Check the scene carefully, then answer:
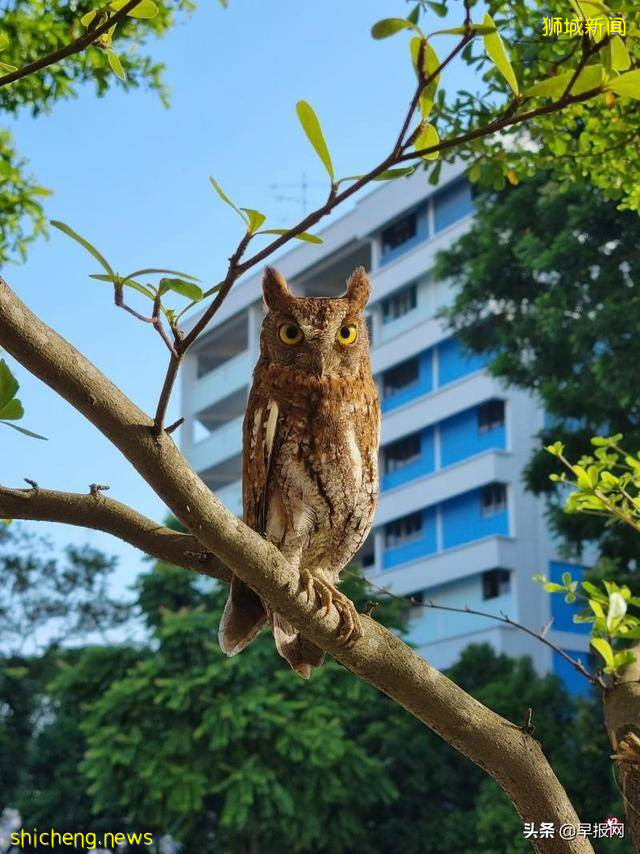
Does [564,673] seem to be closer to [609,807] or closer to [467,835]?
[467,835]

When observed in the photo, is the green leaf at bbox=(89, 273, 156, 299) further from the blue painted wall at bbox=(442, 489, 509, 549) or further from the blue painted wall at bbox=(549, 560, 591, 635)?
the blue painted wall at bbox=(442, 489, 509, 549)

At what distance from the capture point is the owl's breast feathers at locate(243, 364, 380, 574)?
5.39ft

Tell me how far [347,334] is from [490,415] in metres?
16.4

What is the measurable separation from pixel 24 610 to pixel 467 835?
26.4ft

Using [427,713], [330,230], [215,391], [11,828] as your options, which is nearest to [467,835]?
[11,828]

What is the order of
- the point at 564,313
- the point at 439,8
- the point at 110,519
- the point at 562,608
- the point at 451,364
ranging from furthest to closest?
1. the point at 451,364
2. the point at 562,608
3. the point at 564,313
4. the point at 439,8
5. the point at 110,519

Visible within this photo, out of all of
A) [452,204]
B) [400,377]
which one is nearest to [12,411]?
Answer: [452,204]

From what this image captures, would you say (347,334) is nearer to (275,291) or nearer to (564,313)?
(275,291)

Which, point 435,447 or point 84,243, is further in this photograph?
point 435,447

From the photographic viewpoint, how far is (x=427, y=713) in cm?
151

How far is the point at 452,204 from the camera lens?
1855 cm

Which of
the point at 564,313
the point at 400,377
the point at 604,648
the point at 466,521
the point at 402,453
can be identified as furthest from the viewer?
the point at 400,377

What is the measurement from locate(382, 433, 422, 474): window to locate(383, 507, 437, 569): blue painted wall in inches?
45.8

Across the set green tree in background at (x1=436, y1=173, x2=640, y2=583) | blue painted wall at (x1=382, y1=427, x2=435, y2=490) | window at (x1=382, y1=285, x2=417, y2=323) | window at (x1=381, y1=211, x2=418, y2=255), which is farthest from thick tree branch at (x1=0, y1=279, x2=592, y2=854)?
window at (x1=381, y1=211, x2=418, y2=255)
